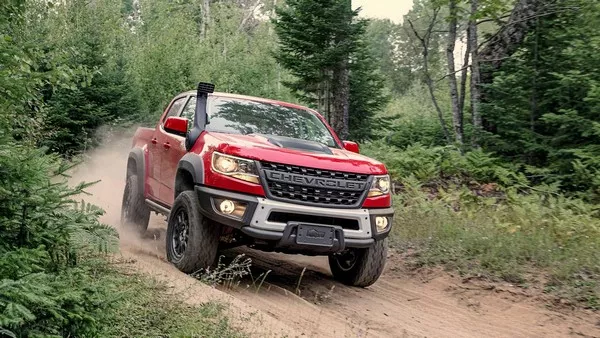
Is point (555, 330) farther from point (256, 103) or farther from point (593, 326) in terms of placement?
point (256, 103)

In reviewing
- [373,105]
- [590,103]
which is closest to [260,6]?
[373,105]

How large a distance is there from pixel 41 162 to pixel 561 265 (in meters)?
5.80

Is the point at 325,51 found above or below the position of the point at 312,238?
above

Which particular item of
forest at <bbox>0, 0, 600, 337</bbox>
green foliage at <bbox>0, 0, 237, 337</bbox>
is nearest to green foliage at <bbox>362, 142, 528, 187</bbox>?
forest at <bbox>0, 0, 600, 337</bbox>

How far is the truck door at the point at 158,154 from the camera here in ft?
24.6

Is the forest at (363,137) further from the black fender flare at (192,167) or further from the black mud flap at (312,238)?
the black mud flap at (312,238)

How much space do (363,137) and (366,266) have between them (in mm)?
11053

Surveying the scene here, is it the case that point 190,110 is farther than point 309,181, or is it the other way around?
point 190,110

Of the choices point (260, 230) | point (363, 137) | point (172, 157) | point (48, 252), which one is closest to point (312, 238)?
point (260, 230)

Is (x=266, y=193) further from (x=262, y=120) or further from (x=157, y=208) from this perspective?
(x=157, y=208)

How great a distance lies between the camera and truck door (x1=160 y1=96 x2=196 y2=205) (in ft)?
22.4

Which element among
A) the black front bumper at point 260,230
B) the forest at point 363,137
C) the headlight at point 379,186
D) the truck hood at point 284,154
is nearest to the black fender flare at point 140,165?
the forest at point 363,137

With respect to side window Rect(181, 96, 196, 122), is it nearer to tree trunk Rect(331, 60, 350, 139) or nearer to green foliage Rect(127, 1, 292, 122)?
tree trunk Rect(331, 60, 350, 139)

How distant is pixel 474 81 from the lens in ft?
47.2
